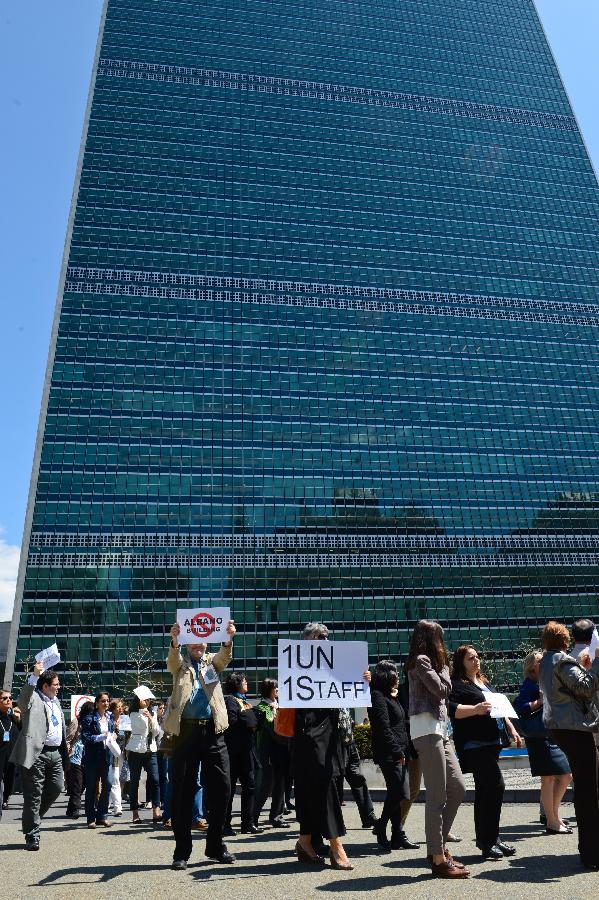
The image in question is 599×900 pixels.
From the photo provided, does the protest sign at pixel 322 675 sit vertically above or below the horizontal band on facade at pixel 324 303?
below

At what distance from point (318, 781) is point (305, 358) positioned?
250 ft

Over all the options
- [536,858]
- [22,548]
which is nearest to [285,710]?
[536,858]

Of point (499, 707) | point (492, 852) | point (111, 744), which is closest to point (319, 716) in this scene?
point (499, 707)

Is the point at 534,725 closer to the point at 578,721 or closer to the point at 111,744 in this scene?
the point at 578,721

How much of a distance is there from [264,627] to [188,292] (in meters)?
37.1

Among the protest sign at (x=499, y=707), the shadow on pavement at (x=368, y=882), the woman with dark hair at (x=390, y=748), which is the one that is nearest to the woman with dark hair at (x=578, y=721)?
the protest sign at (x=499, y=707)

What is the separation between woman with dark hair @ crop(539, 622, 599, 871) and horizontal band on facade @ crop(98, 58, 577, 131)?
10452 centimetres

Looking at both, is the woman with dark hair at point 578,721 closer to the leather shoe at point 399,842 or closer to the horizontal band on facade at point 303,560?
the leather shoe at point 399,842

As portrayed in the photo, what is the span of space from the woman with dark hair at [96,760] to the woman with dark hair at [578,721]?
680 cm

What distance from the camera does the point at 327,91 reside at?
101500 millimetres

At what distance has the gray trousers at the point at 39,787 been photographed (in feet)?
25.8

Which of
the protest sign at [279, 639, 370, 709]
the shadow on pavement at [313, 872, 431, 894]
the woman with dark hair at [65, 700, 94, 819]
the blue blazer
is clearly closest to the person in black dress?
the protest sign at [279, 639, 370, 709]

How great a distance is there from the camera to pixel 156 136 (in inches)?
3565

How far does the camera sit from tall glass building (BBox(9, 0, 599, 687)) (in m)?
71.6
